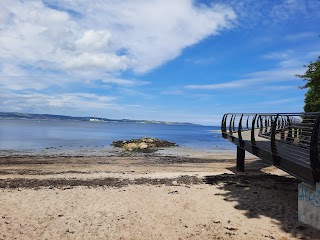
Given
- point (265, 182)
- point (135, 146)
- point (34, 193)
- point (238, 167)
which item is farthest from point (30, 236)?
point (135, 146)

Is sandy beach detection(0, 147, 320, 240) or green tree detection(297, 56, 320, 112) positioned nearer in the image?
sandy beach detection(0, 147, 320, 240)

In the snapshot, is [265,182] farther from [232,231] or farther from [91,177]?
[91,177]

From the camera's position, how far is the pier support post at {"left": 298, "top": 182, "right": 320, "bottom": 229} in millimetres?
7574

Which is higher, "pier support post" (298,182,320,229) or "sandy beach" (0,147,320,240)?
"pier support post" (298,182,320,229)

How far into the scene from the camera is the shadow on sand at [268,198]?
835 cm

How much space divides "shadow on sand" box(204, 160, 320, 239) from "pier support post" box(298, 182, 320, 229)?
17 cm

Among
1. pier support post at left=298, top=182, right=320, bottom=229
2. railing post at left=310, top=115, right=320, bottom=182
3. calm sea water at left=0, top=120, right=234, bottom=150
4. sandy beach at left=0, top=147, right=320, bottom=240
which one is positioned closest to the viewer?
railing post at left=310, top=115, right=320, bottom=182

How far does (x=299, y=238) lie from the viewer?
25.0 ft

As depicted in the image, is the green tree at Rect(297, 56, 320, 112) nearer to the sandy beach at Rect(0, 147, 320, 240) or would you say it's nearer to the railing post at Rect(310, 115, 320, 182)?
the sandy beach at Rect(0, 147, 320, 240)

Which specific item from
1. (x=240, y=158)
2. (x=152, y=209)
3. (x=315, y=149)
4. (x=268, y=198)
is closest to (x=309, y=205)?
(x=315, y=149)

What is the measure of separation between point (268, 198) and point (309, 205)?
3045 mm

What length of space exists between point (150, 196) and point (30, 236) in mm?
4724

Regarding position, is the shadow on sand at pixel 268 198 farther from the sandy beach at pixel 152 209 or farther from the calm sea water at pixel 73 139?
the calm sea water at pixel 73 139

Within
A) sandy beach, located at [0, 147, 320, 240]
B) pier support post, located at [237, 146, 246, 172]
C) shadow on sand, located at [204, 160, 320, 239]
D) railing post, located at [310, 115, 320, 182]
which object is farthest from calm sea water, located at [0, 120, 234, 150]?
railing post, located at [310, 115, 320, 182]
